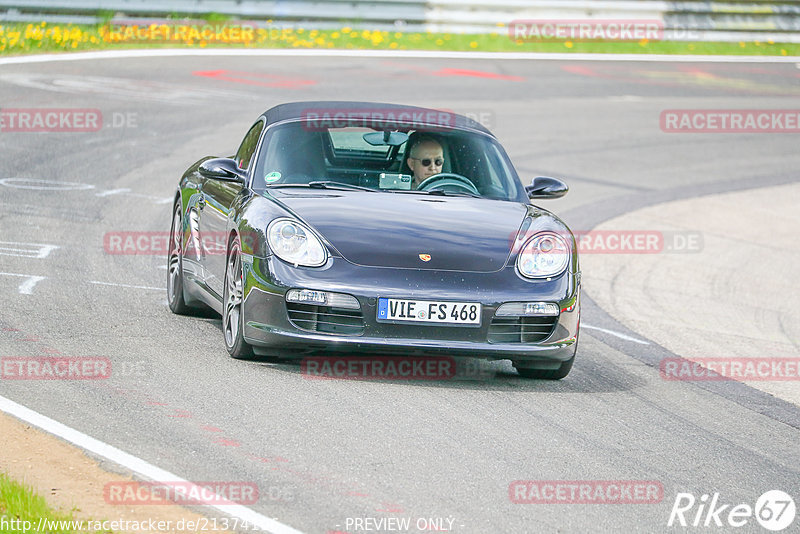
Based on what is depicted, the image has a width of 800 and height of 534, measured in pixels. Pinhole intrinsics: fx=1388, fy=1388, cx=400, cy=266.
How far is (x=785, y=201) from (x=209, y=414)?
486 inches

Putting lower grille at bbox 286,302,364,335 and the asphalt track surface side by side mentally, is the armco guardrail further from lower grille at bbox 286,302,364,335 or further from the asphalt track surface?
lower grille at bbox 286,302,364,335

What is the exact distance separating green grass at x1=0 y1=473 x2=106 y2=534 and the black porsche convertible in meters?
2.27

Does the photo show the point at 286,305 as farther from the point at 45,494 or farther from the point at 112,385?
the point at 45,494

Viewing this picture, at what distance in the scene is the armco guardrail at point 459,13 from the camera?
24.1m

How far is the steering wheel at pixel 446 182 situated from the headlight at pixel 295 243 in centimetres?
127

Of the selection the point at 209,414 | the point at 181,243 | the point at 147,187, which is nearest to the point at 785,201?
the point at 147,187

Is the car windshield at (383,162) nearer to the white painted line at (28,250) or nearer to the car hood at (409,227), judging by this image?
the car hood at (409,227)

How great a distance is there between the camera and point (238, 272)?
7395 millimetres

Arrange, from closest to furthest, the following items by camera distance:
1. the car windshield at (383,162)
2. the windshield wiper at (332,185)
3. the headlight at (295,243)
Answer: the headlight at (295,243), the windshield wiper at (332,185), the car windshield at (383,162)

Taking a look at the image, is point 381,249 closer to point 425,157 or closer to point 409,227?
point 409,227

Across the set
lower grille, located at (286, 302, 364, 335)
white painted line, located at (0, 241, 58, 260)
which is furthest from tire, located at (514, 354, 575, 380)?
white painted line, located at (0, 241, 58, 260)

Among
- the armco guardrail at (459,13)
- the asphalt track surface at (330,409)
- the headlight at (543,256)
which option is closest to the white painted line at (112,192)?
the asphalt track surface at (330,409)

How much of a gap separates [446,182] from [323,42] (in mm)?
18396

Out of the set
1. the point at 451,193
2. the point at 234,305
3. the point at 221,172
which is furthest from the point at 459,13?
the point at 234,305
